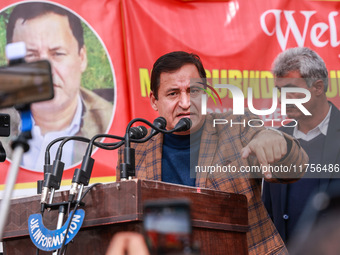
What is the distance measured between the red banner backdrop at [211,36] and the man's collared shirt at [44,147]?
0.18 metres

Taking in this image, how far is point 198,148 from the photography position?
2.52m

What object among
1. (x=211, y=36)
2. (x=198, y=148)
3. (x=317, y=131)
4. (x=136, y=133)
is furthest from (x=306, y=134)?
(x=136, y=133)

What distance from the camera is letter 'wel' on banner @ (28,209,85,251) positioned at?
1537mm

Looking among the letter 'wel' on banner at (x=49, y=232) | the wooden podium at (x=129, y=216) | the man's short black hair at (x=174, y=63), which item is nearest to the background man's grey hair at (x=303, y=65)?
the man's short black hair at (x=174, y=63)

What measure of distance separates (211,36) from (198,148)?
3.66ft

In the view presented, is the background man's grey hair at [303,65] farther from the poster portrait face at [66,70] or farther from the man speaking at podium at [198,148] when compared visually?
the poster portrait face at [66,70]

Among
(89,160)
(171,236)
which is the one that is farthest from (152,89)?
(171,236)

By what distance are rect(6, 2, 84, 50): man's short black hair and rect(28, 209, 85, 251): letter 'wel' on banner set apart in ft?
5.62

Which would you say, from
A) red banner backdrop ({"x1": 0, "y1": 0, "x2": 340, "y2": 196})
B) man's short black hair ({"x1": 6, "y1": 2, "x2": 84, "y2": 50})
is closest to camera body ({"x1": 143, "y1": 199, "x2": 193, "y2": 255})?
red banner backdrop ({"x1": 0, "y1": 0, "x2": 340, "y2": 196})

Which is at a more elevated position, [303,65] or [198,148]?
[303,65]

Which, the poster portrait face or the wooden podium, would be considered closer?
the wooden podium

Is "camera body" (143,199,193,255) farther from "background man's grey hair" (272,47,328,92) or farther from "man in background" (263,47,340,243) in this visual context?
"background man's grey hair" (272,47,328,92)

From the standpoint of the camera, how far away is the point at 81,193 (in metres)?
1.61

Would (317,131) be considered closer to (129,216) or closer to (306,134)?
(306,134)
